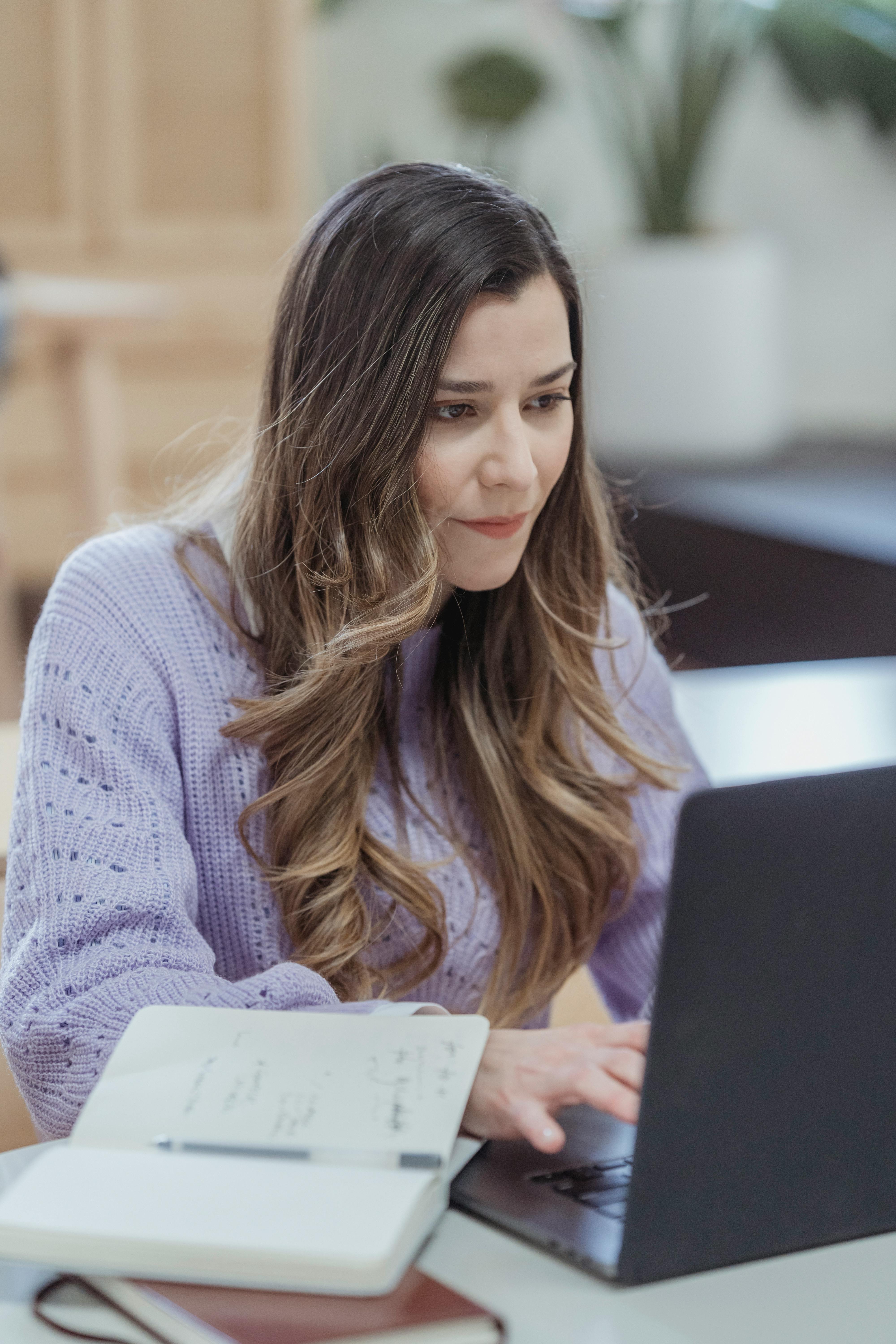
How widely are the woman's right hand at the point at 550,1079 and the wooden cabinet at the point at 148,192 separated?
3.11 m

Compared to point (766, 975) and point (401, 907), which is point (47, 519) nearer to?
point (401, 907)

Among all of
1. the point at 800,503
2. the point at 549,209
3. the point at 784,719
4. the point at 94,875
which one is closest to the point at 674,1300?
the point at 94,875

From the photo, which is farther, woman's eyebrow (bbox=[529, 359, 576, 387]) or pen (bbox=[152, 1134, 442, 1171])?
woman's eyebrow (bbox=[529, 359, 576, 387])

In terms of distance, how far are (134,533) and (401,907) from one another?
33 centimetres

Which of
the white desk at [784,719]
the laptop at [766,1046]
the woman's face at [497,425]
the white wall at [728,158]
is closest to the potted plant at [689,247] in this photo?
the white wall at [728,158]

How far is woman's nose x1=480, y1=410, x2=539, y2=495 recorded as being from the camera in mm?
1048

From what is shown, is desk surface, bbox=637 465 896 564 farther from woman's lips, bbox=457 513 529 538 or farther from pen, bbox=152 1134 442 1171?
pen, bbox=152 1134 442 1171

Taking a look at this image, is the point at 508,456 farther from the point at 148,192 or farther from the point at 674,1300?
the point at 148,192

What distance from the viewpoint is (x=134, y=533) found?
3.79ft

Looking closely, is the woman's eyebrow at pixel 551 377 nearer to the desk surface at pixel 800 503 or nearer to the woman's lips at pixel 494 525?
the woman's lips at pixel 494 525

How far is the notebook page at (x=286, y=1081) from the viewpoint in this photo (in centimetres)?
69

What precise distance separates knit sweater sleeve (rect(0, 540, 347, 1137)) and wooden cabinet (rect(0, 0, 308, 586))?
9.10ft

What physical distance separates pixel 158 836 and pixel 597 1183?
14.4 inches

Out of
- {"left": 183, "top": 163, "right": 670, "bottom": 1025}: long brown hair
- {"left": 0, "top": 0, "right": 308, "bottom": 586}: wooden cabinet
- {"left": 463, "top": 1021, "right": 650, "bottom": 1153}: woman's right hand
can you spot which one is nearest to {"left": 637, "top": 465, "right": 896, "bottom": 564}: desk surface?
{"left": 0, "top": 0, "right": 308, "bottom": 586}: wooden cabinet
